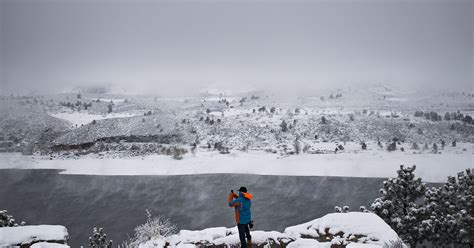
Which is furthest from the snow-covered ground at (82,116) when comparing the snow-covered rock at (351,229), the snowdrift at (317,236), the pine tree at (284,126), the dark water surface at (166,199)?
the snow-covered rock at (351,229)

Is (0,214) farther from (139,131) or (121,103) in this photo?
(121,103)

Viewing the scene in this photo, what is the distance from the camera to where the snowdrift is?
9.68m

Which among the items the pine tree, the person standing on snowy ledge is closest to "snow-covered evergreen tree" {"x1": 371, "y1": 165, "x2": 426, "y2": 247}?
the person standing on snowy ledge

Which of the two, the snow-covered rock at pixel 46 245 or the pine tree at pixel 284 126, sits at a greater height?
the snow-covered rock at pixel 46 245

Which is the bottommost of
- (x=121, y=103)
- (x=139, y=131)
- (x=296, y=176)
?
(x=296, y=176)

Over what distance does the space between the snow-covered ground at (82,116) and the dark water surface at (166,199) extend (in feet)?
76.8

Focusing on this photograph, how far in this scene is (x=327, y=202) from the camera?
2523 centimetres

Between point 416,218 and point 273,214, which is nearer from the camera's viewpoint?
point 416,218

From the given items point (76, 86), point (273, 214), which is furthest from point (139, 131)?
point (76, 86)

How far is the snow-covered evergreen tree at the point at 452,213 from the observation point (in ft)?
40.4

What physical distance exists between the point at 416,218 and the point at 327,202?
12.0 meters

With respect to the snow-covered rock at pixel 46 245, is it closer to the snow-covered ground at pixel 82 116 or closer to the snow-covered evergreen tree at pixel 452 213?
the snow-covered evergreen tree at pixel 452 213

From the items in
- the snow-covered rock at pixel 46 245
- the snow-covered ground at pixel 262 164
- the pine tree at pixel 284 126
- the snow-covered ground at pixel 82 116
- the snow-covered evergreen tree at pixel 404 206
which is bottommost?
the snow-covered ground at pixel 262 164

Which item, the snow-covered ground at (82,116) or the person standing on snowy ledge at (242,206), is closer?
the person standing on snowy ledge at (242,206)
